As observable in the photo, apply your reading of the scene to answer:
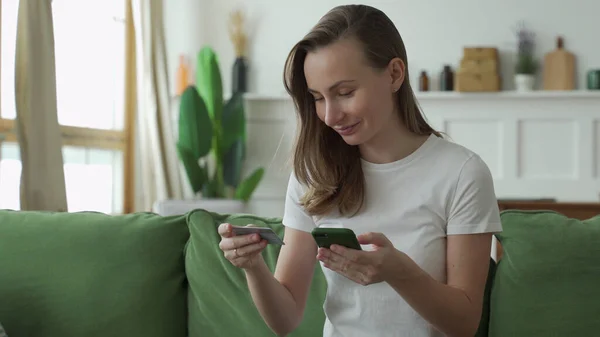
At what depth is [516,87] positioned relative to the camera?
5621mm

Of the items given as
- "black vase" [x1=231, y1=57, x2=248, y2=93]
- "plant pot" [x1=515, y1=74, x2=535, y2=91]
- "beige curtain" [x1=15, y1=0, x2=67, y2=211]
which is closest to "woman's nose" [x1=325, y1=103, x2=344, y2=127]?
"beige curtain" [x1=15, y1=0, x2=67, y2=211]

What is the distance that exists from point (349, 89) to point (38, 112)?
2.60m

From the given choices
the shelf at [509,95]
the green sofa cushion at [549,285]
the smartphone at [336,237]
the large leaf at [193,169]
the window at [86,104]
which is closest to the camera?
the smartphone at [336,237]

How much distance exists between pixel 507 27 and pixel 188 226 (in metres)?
4.07

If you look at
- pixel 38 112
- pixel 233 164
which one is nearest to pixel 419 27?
pixel 233 164

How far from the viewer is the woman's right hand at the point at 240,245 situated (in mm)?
1481

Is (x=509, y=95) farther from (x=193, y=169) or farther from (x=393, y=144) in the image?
(x=393, y=144)

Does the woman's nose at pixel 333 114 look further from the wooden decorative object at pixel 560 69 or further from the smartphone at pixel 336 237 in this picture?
the wooden decorative object at pixel 560 69

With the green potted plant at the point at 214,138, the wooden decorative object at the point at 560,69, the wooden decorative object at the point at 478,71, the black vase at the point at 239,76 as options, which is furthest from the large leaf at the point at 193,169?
the wooden decorative object at the point at 560,69

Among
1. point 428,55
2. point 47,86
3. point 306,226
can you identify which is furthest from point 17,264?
point 428,55

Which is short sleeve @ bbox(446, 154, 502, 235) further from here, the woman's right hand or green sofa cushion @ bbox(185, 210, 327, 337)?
green sofa cushion @ bbox(185, 210, 327, 337)

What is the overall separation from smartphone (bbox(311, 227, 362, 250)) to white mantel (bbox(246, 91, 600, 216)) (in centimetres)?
418

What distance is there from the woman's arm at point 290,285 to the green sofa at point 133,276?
24cm

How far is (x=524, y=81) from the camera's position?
5.49 m
